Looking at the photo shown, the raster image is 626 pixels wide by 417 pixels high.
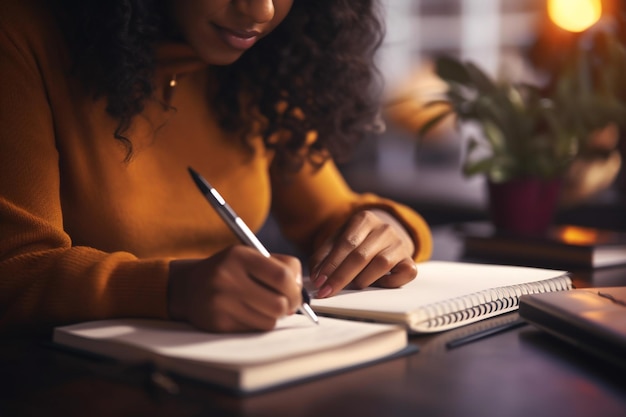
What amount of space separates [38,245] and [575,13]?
136 centimetres

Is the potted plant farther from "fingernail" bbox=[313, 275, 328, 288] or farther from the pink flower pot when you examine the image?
"fingernail" bbox=[313, 275, 328, 288]

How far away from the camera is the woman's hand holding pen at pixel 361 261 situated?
82 centimetres

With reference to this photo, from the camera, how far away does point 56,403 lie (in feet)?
1.73

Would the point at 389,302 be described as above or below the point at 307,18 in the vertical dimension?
below

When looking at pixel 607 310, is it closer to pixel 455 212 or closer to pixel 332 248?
pixel 332 248

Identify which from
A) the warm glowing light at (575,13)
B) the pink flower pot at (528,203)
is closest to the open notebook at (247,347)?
the pink flower pot at (528,203)

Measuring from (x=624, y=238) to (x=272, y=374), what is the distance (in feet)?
3.10

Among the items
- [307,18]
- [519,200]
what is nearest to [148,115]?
[307,18]

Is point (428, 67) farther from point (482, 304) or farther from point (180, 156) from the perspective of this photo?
point (482, 304)

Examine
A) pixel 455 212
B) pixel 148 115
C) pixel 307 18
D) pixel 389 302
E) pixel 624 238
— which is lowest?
pixel 455 212

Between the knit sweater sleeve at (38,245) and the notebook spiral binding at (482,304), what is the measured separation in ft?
0.85

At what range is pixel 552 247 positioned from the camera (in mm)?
1295

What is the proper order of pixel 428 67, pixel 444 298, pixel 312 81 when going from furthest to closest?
pixel 428 67 → pixel 312 81 → pixel 444 298

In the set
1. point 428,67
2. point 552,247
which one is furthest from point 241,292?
point 428,67
